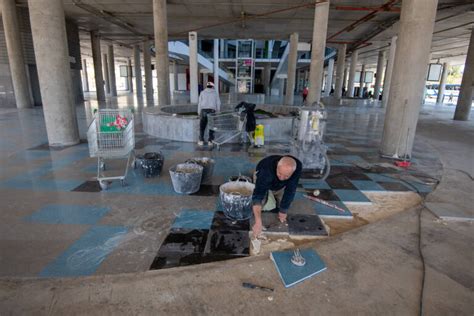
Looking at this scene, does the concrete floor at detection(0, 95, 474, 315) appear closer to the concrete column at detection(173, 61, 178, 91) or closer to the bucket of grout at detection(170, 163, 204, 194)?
the bucket of grout at detection(170, 163, 204, 194)

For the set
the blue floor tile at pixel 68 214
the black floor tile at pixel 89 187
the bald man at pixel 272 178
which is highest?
the bald man at pixel 272 178

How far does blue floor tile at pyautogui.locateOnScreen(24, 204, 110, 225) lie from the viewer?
3.49 meters

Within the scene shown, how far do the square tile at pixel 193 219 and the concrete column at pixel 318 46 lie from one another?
1085cm

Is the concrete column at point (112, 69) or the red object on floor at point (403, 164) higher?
the concrete column at point (112, 69)

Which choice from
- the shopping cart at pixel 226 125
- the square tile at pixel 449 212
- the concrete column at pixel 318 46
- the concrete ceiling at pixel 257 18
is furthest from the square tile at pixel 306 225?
the concrete ceiling at pixel 257 18

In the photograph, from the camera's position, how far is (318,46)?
1284 centimetres

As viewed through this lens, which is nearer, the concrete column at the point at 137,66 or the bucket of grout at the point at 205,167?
the bucket of grout at the point at 205,167

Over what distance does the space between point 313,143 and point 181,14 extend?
14.9m

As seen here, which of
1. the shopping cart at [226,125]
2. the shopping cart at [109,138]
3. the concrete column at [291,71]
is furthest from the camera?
the concrete column at [291,71]

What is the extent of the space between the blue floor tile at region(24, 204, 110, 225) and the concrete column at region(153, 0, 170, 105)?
1123 cm

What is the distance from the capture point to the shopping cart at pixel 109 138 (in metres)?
4.53

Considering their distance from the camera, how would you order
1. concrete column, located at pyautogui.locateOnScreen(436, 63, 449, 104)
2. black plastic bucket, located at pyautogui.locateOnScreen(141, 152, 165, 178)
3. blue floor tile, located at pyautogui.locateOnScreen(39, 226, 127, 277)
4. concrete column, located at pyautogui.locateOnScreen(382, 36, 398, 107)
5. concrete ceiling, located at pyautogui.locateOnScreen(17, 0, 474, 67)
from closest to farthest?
blue floor tile, located at pyautogui.locateOnScreen(39, 226, 127, 277) → black plastic bucket, located at pyautogui.locateOnScreen(141, 152, 165, 178) → concrete ceiling, located at pyautogui.locateOnScreen(17, 0, 474, 67) → concrete column, located at pyautogui.locateOnScreen(382, 36, 398, 107) → concrete column, located at pyautogui.locateOnScreen(436, 63, 449, 104)

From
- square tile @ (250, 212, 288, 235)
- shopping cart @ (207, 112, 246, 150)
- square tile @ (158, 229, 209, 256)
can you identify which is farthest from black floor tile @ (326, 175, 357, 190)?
shopping cart @ (207, 112, 246, 150)

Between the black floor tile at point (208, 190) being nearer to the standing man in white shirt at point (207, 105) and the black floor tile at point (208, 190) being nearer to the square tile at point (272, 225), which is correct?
the square tile at point (272, 225)
